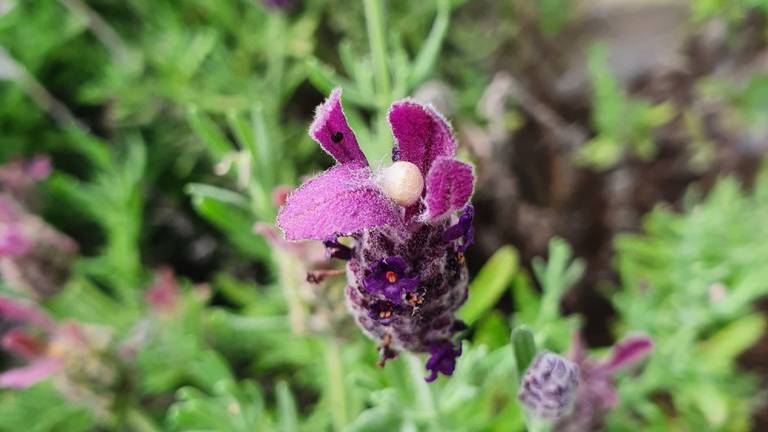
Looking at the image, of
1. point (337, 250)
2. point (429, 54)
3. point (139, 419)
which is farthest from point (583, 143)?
point (337, 250)

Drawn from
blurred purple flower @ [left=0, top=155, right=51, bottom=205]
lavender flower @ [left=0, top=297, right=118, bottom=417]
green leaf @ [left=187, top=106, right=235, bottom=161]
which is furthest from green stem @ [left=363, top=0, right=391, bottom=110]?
blurred purple flower @ [left=0, top=155, right=51, bottom=205]

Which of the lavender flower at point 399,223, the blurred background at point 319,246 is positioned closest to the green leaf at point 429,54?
the blurred background at point 319,246

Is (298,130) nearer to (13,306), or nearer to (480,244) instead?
(480,244)

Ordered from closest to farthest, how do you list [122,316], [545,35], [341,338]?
1. [341,338]
2. [122,316]
3. [545,35]

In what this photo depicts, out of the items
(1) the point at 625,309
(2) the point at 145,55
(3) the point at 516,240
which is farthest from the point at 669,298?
(2) the point at 145,55

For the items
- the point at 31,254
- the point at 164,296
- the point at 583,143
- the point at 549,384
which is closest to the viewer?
the point at 549,384

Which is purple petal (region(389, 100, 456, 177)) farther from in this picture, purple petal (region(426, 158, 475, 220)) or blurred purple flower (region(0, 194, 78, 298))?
blurred purple flower (region(0, 194, 78, 298))

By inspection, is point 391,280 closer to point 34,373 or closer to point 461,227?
point 461,227
